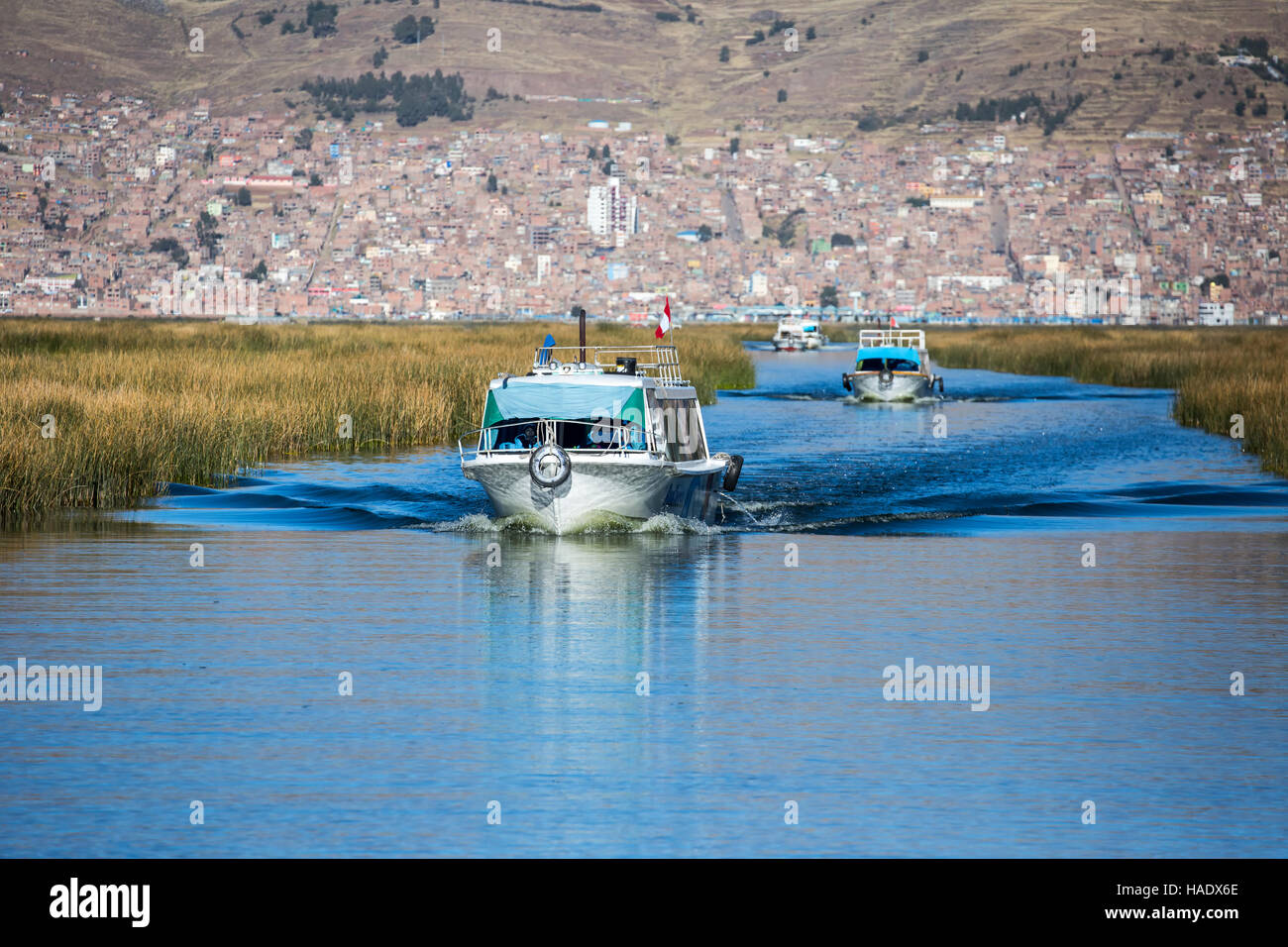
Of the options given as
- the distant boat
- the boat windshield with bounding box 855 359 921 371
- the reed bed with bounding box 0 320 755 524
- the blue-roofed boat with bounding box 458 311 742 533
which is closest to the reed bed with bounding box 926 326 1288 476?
the boat windshield with bounding box 855 359 921 371

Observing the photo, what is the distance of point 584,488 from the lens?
2852 centimetres

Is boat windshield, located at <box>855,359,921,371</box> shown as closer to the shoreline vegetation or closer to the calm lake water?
the shoreline vegetation

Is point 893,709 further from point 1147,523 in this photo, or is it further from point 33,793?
point 1147,523

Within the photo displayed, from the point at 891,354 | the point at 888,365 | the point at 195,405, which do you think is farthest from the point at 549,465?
the point at 891,354

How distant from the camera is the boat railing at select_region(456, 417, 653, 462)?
28516mm

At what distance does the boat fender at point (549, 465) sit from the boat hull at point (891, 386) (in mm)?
47998

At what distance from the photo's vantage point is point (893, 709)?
53.1ft

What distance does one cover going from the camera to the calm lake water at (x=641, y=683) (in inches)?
491

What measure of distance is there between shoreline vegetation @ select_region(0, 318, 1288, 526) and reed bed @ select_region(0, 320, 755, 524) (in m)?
0.04

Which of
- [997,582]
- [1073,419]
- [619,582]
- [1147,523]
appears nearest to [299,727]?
[619,582]

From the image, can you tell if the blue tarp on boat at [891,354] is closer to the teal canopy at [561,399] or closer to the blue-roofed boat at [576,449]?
the blue-roofed boat at [576,449]

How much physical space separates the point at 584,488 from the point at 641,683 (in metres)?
11.5

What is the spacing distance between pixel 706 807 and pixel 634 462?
15629mm

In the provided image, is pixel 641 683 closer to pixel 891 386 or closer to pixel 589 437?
pixel 589 437
